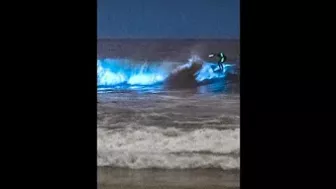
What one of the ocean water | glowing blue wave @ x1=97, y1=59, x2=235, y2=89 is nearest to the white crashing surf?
the ocean water

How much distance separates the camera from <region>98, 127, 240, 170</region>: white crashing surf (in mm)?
3637

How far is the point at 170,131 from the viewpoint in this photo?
147 inches

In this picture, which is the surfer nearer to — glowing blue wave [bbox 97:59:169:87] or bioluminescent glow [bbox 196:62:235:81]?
bioluminescent glow [bbox 196:62:235:81]

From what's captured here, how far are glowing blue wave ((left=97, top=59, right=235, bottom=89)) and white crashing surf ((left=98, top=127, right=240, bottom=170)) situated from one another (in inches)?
21.8

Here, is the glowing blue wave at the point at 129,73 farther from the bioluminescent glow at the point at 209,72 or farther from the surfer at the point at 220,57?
the surfer at the point at 220,57

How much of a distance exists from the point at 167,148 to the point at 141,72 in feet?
2.43

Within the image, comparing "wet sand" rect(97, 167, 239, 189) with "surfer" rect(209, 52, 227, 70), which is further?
"wet sand" rect(97, 167, 239, 189)

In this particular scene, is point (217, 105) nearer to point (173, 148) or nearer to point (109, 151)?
point (173, 148)

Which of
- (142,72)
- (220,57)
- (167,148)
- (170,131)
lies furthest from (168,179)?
(220,57)
